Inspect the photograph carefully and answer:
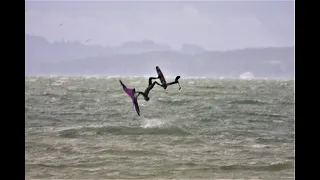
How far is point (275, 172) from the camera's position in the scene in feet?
8.55

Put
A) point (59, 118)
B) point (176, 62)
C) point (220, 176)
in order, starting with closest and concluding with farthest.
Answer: point (176, 62), point (220, 176), point (59, 118)

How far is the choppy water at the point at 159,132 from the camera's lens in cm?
260

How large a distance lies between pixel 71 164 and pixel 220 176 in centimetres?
112

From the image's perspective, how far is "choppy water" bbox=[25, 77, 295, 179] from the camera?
8.53 feet

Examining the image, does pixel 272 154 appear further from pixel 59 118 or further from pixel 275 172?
pixel 59 118

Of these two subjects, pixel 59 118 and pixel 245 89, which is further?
pixel 245 89

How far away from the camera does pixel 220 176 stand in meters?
2.51

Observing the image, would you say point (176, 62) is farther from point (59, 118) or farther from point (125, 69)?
point (59, 118)

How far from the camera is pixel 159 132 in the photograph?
3.78m

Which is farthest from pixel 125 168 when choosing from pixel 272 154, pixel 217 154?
pixel 272 154

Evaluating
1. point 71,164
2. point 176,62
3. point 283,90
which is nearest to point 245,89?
point 283,90
